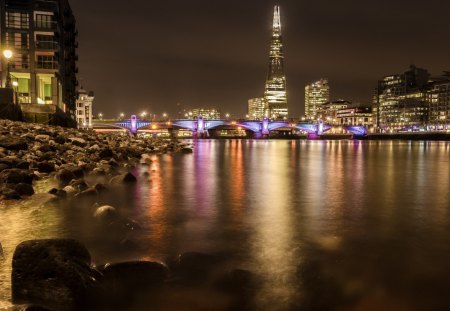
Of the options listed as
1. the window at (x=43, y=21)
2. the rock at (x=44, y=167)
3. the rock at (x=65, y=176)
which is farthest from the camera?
the window at (x=43, y=21)

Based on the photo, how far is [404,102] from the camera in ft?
597

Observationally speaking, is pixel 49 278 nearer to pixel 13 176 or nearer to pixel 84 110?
pixel 13 176

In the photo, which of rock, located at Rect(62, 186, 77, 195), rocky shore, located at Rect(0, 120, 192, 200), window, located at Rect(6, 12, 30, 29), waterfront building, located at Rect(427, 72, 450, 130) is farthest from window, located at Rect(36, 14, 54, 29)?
waterfront building, located at Rect(427, 72, 450, 130)

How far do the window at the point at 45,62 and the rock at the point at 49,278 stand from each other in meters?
54.1

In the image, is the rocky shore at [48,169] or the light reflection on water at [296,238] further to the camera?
the rocky shore at [48,169]

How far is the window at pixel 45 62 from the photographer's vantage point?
52500 millimetres

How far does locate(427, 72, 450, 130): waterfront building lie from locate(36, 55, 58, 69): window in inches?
5666

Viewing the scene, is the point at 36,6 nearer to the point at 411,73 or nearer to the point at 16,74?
the point at 16,74

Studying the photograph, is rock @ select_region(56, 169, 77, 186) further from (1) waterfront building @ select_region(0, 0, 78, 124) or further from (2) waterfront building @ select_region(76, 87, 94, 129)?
(2) waterfront building @ select_region(76, 87, 94, 129)

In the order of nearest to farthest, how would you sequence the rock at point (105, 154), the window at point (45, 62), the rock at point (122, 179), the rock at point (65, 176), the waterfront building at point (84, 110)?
the rock at point (65, 176)
the rock at point (122, 179)
the rock at point (105, 154)
the window at point (45, 62)
the waterfront building at point (84, 110)

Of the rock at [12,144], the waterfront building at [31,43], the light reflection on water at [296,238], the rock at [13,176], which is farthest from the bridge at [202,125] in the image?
the light reflection on water at [296,238]

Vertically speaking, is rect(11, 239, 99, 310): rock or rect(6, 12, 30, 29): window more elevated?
rect(6, 12, 30, 29): window

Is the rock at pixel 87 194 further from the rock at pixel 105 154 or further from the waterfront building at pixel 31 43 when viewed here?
the waterfront building at pixel 31 43

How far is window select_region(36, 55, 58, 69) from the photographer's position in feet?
172
